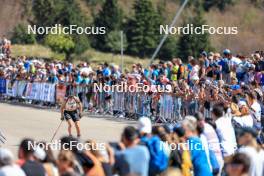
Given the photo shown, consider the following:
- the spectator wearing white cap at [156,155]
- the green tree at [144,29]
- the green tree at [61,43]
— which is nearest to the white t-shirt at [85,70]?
the spectator wearing white cap at [156,155]

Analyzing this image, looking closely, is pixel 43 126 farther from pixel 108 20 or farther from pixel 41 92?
pixel 108 20

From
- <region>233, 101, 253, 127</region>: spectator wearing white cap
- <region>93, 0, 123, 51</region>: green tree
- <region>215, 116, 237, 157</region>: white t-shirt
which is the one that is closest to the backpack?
<region>215, 116, 237, 157</region>: white t-shirt

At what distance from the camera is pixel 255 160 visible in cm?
1003

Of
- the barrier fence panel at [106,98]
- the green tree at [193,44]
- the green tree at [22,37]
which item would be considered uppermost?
the green tree at [22,37]

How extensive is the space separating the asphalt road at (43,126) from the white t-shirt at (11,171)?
32.3ft

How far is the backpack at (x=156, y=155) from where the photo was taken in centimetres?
1187

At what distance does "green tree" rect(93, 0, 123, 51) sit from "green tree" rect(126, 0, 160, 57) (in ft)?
4.97

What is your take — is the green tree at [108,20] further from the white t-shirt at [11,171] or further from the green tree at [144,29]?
the white t-shirt at [11,171]

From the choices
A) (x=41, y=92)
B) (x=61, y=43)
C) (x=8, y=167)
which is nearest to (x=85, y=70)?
(x=41, y=92)

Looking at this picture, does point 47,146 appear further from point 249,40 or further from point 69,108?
point 249,40

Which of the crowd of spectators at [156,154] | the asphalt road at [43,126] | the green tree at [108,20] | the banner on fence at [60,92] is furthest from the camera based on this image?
the green tree at [108,20]

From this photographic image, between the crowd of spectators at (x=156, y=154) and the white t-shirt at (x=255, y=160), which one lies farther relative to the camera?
the white t-shirt at (x=255, y=160)

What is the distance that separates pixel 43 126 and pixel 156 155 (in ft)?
45.7

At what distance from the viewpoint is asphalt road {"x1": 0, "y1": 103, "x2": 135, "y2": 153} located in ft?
73.2
